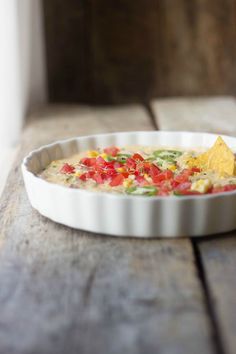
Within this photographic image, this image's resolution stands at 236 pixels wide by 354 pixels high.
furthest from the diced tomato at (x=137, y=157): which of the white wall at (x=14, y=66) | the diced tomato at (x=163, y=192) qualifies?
the white wall at (x=14, y=66)

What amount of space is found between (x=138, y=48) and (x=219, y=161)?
222 cm

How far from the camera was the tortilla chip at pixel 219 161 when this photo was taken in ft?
4.94

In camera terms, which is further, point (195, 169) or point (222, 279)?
point (195, 169)

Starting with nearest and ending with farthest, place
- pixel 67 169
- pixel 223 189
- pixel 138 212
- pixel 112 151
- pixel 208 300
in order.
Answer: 1. pixel 208 300
2. pixel 138 212
3. pixel 223 189
4. pixel 67 169
5. pixel 112 151

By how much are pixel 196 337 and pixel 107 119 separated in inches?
85.5

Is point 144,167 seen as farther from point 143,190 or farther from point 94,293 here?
point 94,293

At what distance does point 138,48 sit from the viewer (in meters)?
3.64

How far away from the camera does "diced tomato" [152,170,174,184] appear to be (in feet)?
4.78

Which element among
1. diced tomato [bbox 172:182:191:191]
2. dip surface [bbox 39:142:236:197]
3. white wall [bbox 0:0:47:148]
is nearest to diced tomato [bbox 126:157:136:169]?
dip surface [bbox 39:142:236:197]

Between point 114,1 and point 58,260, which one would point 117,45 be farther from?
point 58,260

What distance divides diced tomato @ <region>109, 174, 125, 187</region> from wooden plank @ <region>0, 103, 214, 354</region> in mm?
139

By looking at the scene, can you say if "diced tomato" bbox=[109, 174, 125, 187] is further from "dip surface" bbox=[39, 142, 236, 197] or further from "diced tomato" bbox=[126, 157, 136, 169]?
"diced tomato" bbox=[126, 157, 136, 169]

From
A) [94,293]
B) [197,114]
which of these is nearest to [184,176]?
[94,293]

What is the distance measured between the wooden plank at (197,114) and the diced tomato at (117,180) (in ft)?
3.72
